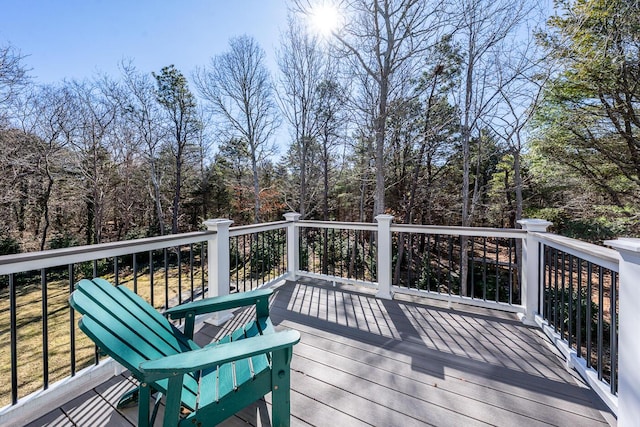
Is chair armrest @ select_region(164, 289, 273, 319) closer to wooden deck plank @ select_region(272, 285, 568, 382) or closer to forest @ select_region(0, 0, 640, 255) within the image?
wooden deck plank @ select_region(272, 285, 568, 382)

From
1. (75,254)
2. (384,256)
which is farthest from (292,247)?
(75,254)

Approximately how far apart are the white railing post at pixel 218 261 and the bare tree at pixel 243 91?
325 inches

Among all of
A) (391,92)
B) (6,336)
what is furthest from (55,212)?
(391,92)

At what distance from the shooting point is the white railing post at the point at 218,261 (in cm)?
274

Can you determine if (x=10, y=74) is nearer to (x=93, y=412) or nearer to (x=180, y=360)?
(x=93, y=412)

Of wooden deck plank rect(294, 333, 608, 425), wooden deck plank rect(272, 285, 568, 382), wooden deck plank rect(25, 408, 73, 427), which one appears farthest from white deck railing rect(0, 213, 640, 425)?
wooden deck plank rect(294, 333, 608, 425)

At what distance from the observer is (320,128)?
1050 cm

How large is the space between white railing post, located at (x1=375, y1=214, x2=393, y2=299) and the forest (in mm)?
3408

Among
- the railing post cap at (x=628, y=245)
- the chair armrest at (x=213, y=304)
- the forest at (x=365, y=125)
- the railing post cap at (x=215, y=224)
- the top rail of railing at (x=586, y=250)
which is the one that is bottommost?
the chair armrest at (x=213, y=304)

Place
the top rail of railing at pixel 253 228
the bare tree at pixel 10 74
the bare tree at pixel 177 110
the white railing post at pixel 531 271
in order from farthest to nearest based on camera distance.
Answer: the bare tree at pixel 177 110 → the bare tree at pixel 10 74 → the top rail of railing at pixel 253 228 → the white railing post at pixel 531 271

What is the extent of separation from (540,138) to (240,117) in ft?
33.9

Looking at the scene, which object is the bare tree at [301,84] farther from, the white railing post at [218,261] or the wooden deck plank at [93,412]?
the wooden deck plank at [93,412]

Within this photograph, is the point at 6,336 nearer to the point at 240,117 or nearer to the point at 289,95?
the point at 240,117

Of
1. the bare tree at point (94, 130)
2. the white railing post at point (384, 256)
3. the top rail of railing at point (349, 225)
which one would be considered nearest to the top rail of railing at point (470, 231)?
the white railing post at point (384, 256)
